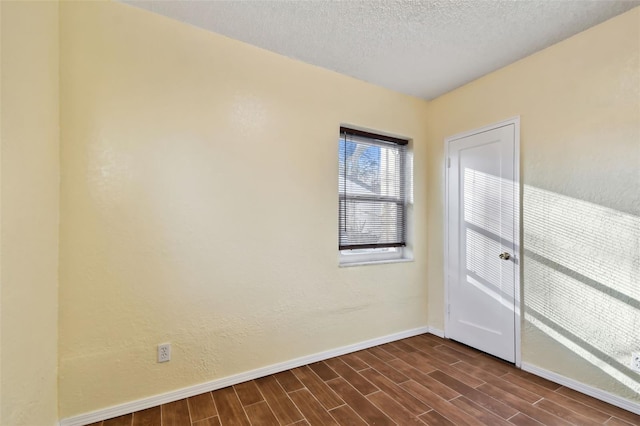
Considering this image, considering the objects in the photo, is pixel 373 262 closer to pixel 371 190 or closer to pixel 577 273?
pixel 371 190

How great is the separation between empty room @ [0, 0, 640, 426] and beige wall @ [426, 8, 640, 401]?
1cm

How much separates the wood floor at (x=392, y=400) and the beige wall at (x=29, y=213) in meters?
0.68

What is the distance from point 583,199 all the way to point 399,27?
1845 millimetres

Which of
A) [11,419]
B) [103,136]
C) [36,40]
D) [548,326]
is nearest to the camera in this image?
[11,419]

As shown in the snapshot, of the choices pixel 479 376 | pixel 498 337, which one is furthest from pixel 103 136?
pixel 498 337

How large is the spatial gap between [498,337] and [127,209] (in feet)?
10.5

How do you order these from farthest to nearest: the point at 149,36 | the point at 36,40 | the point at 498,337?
1. the point at 498,337
2. the point at 149,36
3. the point at 36,40

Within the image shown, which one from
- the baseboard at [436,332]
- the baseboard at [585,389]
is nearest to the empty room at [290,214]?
the baseboard at [585,389]

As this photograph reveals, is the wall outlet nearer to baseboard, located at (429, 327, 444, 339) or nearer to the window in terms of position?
the window

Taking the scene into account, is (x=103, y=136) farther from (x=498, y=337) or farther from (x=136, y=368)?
(x=498, y=337)

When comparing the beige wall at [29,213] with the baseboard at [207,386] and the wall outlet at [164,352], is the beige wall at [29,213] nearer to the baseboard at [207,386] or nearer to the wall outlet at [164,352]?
the baseboard at [207,386]

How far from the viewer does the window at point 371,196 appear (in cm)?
285

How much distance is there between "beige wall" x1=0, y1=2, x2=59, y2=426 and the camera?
1.12 metres

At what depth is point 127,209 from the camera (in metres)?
1.87
